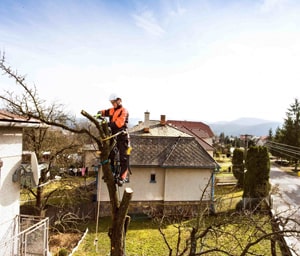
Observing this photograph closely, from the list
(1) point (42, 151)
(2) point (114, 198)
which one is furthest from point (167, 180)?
(2) point (114, 198)

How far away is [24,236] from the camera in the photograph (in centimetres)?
790

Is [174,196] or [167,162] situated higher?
[167,162]

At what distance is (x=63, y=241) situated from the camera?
14.9 meters

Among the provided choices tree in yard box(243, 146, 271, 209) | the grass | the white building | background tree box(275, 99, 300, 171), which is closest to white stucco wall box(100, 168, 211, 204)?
the grass

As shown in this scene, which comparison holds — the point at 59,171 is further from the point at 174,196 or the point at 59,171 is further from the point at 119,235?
the point at 119,235

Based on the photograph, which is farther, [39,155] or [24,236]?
[39,155]

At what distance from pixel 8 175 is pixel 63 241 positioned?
861cm

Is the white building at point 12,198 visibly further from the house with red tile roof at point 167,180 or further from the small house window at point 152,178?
the small house window at point 152,178

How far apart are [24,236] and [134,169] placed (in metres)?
12.0

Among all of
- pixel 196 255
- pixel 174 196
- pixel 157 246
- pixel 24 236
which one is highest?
pixel 196 255

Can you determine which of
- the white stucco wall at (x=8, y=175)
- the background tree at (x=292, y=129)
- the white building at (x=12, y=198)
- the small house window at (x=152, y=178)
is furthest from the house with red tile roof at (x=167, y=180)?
the background tree at (x=292, y=129)

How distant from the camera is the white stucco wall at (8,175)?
7.49 metres

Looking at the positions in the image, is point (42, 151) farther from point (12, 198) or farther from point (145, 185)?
point (145, 185)

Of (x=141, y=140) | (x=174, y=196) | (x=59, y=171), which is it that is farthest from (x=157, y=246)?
(x=141, y=140)
